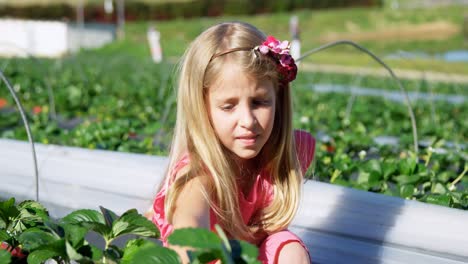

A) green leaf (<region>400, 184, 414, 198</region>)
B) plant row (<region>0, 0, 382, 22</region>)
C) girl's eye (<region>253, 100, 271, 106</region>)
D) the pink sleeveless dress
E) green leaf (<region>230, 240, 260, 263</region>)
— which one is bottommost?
plant row (<region>0, 0, 382, 22</region>)

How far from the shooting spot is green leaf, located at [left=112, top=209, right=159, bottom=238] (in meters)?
1.29

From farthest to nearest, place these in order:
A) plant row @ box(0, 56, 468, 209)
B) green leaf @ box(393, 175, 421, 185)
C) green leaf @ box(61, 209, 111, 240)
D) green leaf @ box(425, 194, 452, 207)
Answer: plant row @ box(0, 56, 468, 209)
green leaf @ box(393, 175, 421, 185)
green leaf @ box(425, 194, 452, 207)
green leaf @ box(61, 209, 111, 240)

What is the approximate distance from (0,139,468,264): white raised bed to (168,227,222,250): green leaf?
1084mm

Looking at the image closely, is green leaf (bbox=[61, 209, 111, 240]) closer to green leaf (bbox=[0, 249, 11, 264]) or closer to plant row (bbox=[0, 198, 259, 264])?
plant row (bbox=[0, 198, 259, 264])

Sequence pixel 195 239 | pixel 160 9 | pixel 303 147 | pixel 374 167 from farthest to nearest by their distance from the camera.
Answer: pixel 160 9 < pixel 374 167 < pixel 303 147 < pixel 195 239

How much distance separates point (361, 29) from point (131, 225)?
31510 millimetres

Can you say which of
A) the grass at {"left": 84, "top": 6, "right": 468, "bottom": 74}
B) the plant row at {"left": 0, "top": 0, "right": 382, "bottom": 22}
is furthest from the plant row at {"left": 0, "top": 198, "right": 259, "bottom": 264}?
the plant row at {"left": 0, "top": 0, "right": 382, "bottom": 22}

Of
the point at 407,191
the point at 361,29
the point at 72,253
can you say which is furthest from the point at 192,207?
the point at 361,29

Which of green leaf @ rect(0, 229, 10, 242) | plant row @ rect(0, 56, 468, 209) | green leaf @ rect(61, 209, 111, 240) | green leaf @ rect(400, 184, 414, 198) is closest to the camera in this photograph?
green leaf @ rect(61, 209, 111, 240)

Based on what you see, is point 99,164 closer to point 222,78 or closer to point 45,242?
point 222,78

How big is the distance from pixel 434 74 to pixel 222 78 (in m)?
13.2

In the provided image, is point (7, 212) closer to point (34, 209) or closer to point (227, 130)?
point (34, 209)

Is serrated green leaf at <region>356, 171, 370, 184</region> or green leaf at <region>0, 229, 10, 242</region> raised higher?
green leaf at <region>0, 229, 10, 242</region>

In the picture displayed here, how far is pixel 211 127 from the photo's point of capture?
5.50 ft
